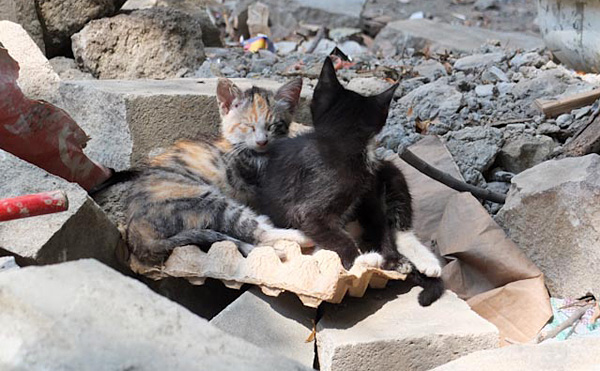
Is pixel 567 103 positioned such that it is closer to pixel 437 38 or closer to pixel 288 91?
pixel 288 91

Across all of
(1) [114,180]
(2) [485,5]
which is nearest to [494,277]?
(1) [114,180]

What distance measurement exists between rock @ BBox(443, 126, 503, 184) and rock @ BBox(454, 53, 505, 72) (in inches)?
57.0

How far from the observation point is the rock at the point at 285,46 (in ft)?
29.9

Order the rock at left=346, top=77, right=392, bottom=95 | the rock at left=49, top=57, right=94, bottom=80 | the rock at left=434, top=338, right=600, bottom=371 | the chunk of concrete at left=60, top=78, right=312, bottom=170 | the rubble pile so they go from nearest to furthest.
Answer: the rubble pile → the rock at left=434, top=338, right=600, bottom=371 → the chunk of concrete at left=60, top=78, right=312, bottom=170 → the rock at left=346, top=77, right=392, bottom=95 → the rock at left=49, top=57, right=94, bottom=80

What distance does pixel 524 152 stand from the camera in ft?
15.1

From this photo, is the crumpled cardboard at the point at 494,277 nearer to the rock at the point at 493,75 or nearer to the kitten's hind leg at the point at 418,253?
the kitten's hind leg at the point at 418,253

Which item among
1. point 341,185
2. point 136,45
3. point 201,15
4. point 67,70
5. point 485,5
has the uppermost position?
point 341,185

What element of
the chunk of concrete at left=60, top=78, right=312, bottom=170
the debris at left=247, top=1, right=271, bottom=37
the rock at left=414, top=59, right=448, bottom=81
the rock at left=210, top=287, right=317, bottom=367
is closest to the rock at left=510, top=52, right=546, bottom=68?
the rock at left=414, top=59, right=448, bottom=81

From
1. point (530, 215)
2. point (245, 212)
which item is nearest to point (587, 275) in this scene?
point (530, 215)

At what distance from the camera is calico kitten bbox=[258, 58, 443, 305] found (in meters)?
3.40

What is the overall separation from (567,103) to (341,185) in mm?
2192

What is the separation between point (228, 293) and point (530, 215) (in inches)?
55.6

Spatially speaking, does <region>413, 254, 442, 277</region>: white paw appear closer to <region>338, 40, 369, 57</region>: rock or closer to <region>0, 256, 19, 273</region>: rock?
<region>0, 256, 19, 273</region>: rock

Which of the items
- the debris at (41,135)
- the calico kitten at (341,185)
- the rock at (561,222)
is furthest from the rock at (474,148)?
the debris at (41,135)
